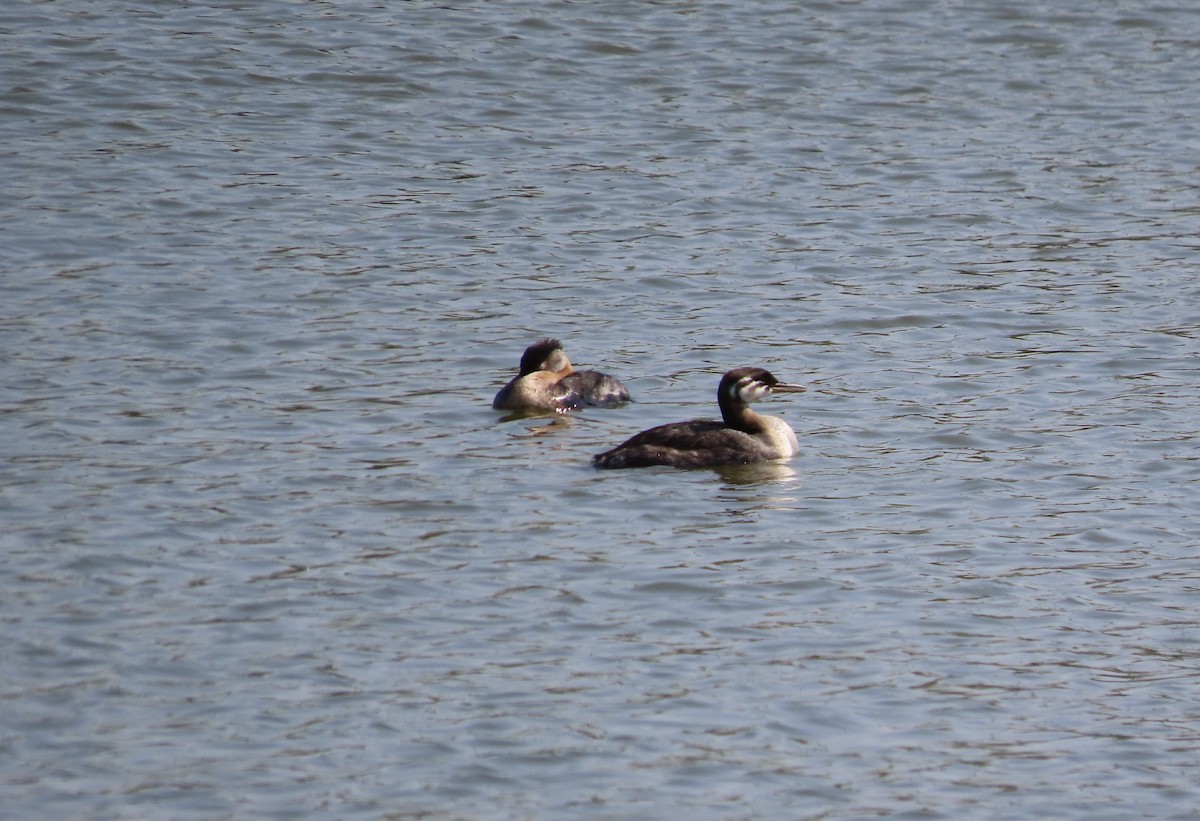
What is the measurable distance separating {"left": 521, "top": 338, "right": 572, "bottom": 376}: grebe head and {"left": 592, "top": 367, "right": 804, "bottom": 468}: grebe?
4.74 feet

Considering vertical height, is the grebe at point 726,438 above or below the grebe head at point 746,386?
below

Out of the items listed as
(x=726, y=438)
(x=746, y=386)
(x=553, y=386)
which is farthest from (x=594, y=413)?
(x=726, y=438)

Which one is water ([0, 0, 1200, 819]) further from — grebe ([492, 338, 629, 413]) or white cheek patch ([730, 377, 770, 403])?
white cheek patch ([730, 377, 770, 403])

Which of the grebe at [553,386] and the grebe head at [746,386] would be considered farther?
the grebe at [553,386]

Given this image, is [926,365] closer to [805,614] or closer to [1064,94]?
[805,614]

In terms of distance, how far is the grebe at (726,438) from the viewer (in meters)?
13.3

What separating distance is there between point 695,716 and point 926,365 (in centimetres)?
734

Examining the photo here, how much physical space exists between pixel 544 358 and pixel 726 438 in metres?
1.92

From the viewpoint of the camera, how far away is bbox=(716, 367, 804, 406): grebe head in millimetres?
13984

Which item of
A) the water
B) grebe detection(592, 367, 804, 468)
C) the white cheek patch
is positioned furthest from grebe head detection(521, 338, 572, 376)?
the white cheek patch

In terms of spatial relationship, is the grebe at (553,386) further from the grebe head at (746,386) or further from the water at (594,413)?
the grebe head at (746,386)

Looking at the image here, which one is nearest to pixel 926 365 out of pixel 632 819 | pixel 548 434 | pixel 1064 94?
pixel 548 434

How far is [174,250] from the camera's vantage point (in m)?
18.1

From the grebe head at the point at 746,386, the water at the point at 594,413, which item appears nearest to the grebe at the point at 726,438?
the grebe head at the point at 746,386
